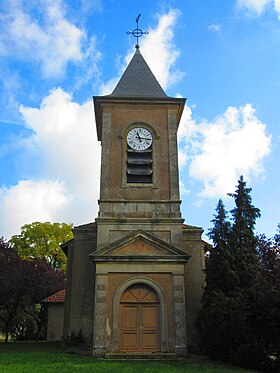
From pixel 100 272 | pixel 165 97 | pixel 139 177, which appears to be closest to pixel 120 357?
pixel 100 272

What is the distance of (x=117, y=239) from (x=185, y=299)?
4055 mm

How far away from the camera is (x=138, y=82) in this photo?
22.8m

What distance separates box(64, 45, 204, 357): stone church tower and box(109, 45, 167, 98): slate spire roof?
0.06m

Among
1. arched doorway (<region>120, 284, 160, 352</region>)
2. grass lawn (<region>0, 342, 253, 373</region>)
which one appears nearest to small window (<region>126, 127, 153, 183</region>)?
arched doorway (<region>120, 284, 160, 352</region>)

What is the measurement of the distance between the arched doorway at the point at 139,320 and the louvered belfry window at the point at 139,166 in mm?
5172

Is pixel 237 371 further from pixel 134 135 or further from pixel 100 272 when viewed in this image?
pixel 134 135

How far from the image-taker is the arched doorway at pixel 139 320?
16.6 metres

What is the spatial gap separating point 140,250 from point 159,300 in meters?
2.21

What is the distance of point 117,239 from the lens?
18.2 m

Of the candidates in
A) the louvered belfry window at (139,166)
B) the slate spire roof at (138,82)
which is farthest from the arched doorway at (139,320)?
the slate spire roof at (138,82)

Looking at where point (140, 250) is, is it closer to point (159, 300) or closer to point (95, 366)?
point (159, 300)

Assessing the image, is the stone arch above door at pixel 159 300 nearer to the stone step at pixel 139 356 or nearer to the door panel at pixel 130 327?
the door panel at pixel 130 327

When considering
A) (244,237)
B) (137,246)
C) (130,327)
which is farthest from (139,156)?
(130,327)

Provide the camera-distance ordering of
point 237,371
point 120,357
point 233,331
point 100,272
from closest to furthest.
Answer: point 237,371 < point 233,331 < point 120,357 < point 100,272
